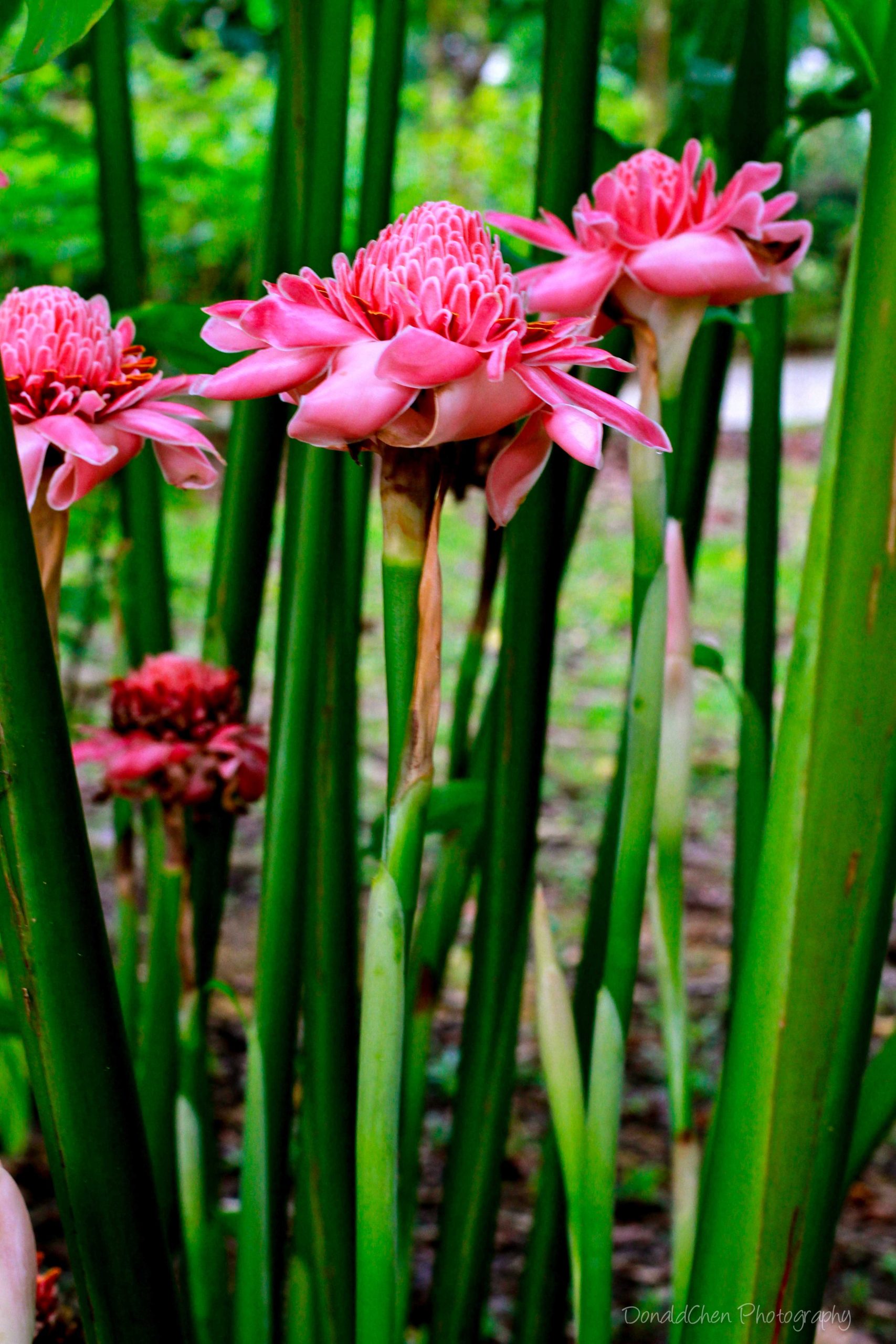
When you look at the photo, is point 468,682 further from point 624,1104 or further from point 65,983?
point 624,1104

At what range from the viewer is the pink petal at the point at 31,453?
0.30m

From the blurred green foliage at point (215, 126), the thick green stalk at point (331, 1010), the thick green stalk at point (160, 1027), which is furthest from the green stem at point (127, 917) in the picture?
the blurred green foliage at point (215, 126)

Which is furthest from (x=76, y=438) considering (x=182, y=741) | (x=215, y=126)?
(x=215, y=126)

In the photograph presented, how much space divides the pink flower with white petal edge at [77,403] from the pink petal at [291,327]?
0.06 metres

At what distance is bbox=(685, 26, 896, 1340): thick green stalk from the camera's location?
0.85 feet

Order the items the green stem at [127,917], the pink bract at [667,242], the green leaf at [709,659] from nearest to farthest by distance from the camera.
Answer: the pink bract at [667,242] < the green leaf at [709,659] < the green stem at [127,917]

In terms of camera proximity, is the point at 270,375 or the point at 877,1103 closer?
the point at 270,375

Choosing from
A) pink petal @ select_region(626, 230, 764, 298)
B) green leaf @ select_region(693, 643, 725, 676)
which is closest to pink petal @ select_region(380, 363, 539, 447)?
pink petal @ select_region(626, 230, 764, 298)

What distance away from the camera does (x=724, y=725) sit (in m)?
2.20

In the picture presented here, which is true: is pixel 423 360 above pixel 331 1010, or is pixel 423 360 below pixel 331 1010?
above

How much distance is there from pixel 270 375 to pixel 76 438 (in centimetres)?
6

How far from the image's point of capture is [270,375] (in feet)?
Result: 0.89

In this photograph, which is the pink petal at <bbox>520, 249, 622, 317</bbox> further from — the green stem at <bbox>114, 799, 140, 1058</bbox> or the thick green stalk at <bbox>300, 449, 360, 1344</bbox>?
the green stem at <bbox>114, 799, 140, 1058</bbox>

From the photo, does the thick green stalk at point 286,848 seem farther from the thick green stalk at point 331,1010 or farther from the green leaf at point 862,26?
the green leaf at point 862,26
